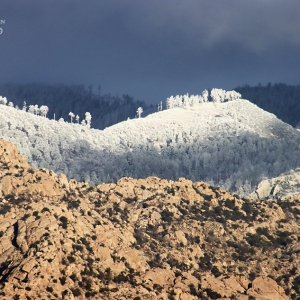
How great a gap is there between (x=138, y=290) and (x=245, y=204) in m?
40.7

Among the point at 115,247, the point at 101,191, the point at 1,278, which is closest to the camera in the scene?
the point at 1,278

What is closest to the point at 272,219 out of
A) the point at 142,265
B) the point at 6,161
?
the point at 142,265

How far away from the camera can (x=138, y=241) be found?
112938 mm

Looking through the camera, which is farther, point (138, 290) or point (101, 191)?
point (101, 191)

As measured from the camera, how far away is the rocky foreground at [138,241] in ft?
322

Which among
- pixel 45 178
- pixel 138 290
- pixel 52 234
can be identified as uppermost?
pixel 45 178

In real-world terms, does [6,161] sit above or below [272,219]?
above

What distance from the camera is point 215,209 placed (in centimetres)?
13125

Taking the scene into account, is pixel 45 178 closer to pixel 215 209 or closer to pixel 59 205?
pixel 59 205

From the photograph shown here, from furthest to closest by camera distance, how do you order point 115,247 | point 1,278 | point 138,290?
point 115,247
point 138,290
point 1,278

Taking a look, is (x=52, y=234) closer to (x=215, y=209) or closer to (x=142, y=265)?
(x=142, y=265)

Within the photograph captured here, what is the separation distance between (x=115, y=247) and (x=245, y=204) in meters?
34.9

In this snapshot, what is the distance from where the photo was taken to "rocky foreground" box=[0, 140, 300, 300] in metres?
98.1

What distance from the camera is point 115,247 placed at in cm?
10738
